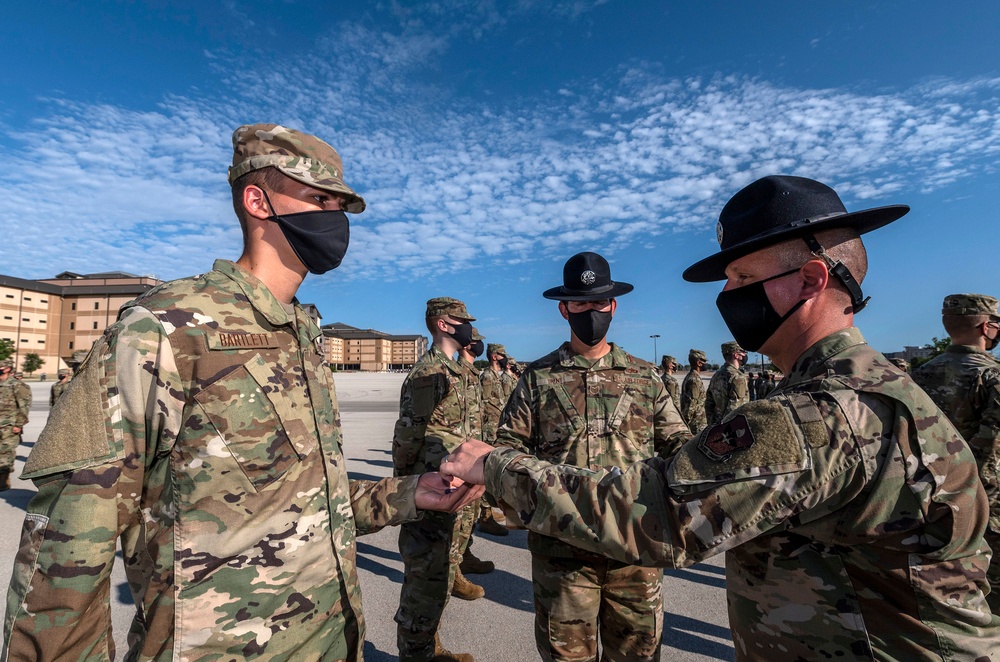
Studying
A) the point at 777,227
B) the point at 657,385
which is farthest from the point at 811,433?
the point at 657,385

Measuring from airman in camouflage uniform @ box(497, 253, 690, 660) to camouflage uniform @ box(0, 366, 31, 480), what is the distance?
9211mm

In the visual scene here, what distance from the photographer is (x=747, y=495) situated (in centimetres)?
131

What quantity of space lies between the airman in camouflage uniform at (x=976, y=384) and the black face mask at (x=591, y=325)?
3.14 meters

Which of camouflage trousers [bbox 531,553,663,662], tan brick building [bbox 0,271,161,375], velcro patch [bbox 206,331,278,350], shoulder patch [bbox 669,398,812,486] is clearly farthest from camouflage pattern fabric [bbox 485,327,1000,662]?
tan brick building [bbox 0,271,161,375]

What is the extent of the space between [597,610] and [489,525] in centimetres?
416

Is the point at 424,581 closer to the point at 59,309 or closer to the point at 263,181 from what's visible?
the point at 263,181

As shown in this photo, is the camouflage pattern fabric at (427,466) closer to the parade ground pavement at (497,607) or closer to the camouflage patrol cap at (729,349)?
the parade ground pavement at (497,607)

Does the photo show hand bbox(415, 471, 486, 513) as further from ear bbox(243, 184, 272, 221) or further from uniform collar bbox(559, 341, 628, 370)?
uniform collar bbox(559, 341, 628, 370)

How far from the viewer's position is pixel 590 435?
3.25 meters

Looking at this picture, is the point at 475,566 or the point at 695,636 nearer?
the point at 695,636

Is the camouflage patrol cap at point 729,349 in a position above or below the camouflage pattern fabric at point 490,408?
above

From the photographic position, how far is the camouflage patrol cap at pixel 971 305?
466 cm

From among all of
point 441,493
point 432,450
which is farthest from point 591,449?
point 432,450

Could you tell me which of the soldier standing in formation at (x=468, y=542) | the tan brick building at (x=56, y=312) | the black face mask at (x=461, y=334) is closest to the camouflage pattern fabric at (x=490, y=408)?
the soldier standing in formation at (x=468, y=542)
